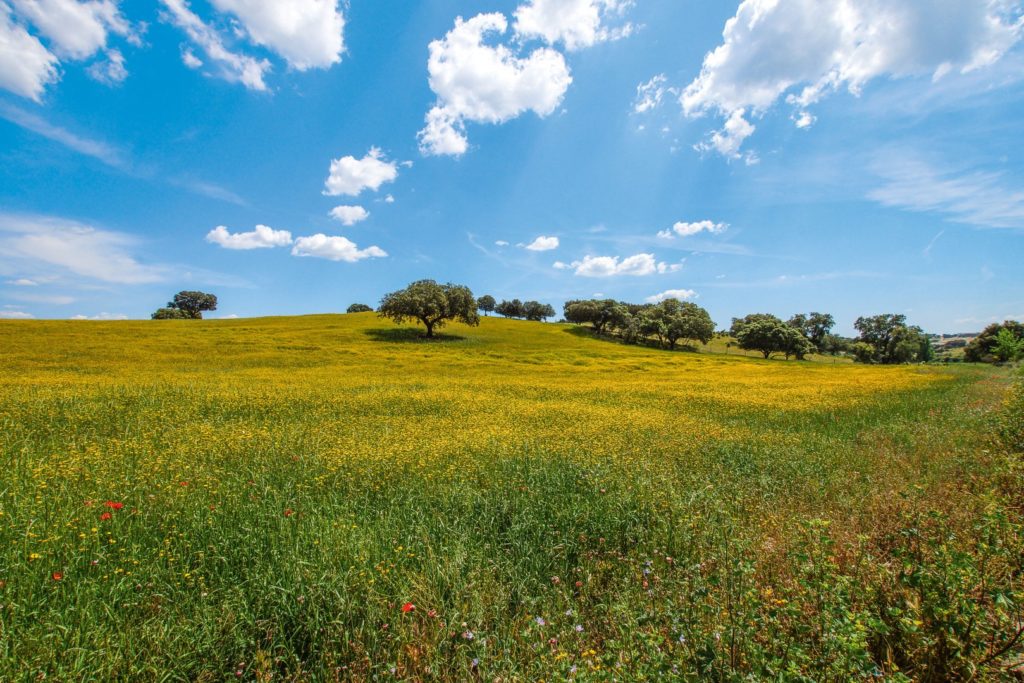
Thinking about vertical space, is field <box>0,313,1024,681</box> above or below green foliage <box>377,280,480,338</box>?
below

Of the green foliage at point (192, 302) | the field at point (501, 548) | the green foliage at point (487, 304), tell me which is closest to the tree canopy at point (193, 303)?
the green foliage at point (192, 302)

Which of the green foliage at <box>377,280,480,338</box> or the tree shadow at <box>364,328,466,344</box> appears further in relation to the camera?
the green foliage at <box>377,280,480,338</box>

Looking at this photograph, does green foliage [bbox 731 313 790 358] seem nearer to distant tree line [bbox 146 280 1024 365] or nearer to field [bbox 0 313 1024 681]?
distant tree line [bbox 146 280 1024 365]

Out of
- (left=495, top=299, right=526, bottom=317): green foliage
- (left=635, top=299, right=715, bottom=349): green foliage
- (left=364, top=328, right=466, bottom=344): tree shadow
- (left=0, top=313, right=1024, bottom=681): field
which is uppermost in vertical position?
(left=495, top=299, right=526, bottom=317): green foliage

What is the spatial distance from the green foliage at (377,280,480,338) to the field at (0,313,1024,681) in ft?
128

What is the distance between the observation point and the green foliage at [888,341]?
9656cm

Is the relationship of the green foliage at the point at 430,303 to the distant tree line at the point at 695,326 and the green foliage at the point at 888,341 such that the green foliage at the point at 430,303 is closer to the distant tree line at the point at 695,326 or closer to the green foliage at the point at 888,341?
the distant tree line at the point at 695,326

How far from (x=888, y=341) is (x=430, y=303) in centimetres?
11577

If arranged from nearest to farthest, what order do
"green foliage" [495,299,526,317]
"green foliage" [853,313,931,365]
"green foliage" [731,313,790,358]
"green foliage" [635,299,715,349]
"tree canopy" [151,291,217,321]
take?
"green foliage" [635,299,715,349], "green foliage" [731,313,790,358], "green foliage" [853,313,931,365], "tree canopy" [151,291,217,321], "green foliage" [495,299,526,317]

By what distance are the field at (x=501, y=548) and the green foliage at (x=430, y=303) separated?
1535 inches

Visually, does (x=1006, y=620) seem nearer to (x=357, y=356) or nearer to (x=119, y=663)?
(x=119, y=663)

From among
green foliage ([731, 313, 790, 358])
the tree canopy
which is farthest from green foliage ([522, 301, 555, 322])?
the tree canopy

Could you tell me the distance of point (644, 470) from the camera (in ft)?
26.4

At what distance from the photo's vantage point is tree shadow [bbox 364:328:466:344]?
164ft
